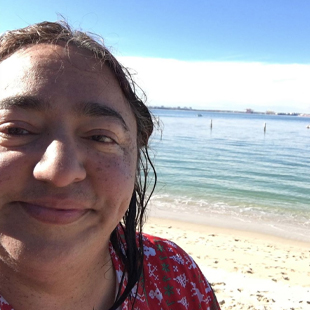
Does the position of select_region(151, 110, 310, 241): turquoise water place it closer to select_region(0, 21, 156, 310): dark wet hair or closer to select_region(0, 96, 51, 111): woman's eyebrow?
select_region(0, 21, 156, 310): dark wet hair

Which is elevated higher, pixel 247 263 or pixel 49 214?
pixel 49 214

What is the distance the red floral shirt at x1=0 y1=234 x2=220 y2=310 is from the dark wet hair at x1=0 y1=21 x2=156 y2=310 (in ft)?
0.16

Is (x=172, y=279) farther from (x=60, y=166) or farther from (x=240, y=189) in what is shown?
(x=240, y=189)

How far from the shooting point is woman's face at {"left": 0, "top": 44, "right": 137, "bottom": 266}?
3.47ft

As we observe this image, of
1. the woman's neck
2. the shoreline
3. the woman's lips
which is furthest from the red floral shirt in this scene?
the shoreline

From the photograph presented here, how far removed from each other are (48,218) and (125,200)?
338mm

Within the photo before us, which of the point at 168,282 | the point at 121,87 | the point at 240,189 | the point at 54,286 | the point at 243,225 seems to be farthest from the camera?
the point at 240,189

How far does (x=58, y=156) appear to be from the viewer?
1086 millimetres

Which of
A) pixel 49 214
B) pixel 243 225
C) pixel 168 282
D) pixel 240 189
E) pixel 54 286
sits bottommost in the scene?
pixel 243 225

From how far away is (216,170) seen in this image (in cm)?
1683

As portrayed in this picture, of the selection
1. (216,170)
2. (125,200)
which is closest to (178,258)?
(125,200)

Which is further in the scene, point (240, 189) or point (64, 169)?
point (240, 189)

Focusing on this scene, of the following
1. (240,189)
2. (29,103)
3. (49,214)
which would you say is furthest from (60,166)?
(240,189)

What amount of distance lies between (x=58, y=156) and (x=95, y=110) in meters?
0.26
